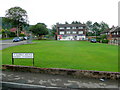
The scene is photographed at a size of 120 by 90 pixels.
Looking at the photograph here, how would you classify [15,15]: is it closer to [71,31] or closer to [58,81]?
[71,31]

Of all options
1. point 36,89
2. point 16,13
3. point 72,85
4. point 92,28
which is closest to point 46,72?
point 36,89

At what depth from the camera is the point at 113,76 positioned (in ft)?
16.8

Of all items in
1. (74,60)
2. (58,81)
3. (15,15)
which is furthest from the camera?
(15,15)

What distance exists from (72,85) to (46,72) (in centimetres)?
180

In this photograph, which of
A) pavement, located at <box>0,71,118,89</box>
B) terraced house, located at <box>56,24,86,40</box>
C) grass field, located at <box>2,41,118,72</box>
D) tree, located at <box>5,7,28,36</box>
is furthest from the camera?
terraced house, located at <box>56,24,86,40</box>

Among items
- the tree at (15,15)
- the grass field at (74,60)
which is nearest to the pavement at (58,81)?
the grass field at (74,60)

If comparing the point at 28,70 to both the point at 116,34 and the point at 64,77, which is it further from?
the point at 116,34

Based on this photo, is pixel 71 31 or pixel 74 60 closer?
pixel 74 60

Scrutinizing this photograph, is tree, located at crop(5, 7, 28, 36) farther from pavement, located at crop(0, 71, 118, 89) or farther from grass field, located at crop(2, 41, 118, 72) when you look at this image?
pavement, located at crop(0, 71, 118, 89)

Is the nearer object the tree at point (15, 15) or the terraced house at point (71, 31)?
the tree at point (15, 15)

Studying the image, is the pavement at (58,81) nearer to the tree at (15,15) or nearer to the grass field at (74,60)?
the grass field at (74,60)

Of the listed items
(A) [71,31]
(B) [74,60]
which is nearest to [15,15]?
(A) [71,31]

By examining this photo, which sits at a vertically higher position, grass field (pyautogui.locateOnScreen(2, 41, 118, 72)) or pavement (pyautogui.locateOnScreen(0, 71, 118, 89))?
grass field (pyautogui.locateOnScreen(2, 41, 118, 72))

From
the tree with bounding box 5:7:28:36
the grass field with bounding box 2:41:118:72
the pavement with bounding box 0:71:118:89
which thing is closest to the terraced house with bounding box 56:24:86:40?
the tree with bounding box 5:7:28:36
